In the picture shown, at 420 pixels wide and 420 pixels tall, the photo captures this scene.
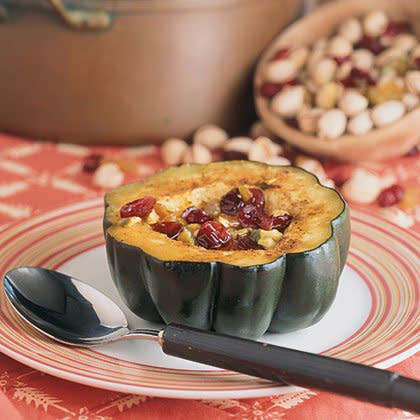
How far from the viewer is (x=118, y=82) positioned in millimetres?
1616

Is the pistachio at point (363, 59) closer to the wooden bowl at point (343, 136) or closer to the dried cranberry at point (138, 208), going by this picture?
the wooden bowl at point (343, 136)

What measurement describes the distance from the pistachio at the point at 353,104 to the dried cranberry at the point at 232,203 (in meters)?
0.56

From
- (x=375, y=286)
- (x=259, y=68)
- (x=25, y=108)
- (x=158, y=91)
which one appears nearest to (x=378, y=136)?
(x=259, y=68)

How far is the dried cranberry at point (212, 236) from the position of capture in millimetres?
926

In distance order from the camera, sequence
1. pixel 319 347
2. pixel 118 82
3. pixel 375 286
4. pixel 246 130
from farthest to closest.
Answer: pixel 246 130 → pixel 118 82 → pixel 375 286 → pixel 319 347

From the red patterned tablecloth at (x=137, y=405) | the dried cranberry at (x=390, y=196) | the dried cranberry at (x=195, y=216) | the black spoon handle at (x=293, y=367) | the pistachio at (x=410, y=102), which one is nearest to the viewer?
the black spoon handle at (x=293, y=367)

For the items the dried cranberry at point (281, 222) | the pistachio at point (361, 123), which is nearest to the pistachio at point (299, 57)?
the pistachio at point (361, 123)

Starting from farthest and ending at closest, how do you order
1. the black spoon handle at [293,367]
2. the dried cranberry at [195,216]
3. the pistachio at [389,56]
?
the pistachio at [389,56], the dried cranberry at [195,216], the black spoon handle at [293,367]

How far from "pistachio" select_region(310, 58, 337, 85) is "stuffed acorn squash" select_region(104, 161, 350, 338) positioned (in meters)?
0.62

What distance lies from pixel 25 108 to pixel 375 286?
86 centimetres

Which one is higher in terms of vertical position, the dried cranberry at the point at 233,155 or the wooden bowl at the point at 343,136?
the wooden bowl at the point at 343,136

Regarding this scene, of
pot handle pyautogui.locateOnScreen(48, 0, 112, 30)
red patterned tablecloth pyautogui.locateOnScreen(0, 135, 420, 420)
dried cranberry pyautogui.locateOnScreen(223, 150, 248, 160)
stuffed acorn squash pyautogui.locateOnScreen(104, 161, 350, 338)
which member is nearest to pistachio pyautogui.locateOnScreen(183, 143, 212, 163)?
dried cranberry pyautogui.locateOnScreen(223, 150, 248, 160)

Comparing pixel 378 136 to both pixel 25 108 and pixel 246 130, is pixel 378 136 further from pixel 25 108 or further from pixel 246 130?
pixel 25 108

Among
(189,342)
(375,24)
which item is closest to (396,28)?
(375,24)
